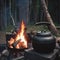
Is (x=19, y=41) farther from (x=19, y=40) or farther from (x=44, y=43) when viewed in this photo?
(x=44, y=43)

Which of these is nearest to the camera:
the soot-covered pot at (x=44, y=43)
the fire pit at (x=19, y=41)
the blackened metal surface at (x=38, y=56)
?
the blackened metal surface at (x=38, y=56)

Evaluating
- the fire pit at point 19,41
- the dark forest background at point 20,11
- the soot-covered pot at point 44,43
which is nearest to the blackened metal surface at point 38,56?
the soot-covered pot at point 44,43

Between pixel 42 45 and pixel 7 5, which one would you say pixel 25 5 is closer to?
pixel 7 5

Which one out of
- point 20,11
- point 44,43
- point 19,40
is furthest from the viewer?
point 20,11

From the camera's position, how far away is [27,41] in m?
6.70

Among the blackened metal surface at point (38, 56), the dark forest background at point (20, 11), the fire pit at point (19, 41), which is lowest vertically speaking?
the blackened metal surface at point (38, 56)

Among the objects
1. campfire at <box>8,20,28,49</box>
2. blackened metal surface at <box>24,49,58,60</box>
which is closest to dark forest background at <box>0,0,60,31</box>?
campfire at <box>8,20,28,49</box>

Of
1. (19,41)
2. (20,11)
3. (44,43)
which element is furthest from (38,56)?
(20,11)

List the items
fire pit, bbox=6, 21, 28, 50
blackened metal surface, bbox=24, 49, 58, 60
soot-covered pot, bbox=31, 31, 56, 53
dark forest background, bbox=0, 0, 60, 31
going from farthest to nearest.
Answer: dark forest background, bbox=0, 0, 60, 31
fire pit, bbox=6, 21, 28, 50
soot-covered pot, bbox=31, 31, 56, 53
blackened metal surface, bbox=24, 49, 58, 60

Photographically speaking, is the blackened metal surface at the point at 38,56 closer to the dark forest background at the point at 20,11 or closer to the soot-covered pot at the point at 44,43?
the soot-covered pot at the point at 44,43

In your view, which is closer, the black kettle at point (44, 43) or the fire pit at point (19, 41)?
the black kettle at point (44, 43)

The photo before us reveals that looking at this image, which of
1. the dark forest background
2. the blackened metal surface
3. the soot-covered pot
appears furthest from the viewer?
the dark forest background

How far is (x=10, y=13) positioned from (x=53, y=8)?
2.22 meters

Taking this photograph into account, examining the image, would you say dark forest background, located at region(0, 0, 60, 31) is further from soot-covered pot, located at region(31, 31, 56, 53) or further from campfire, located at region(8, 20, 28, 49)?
soot-covered pot, located at region(31, 31, 56, 53)
